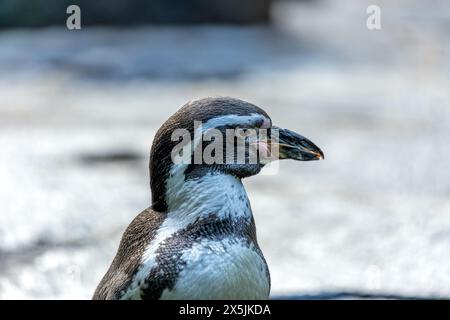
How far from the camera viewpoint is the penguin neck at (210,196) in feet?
8.23

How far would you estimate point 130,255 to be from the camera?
2619mm

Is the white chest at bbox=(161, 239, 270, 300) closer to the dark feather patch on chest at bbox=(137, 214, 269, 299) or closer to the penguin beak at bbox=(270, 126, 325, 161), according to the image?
the dark feather patch on chest at bbox=(137, 214, 269, 299)

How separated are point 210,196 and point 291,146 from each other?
27 cm

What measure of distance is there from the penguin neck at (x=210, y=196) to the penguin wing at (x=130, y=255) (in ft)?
0.36

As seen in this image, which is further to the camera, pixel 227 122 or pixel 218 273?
pixel 227 122

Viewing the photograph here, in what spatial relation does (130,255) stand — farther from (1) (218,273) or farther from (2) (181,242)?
(1) (218,273)

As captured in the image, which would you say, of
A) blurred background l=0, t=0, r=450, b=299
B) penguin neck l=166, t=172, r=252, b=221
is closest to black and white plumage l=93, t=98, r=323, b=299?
penguin neck l=166, t=172, r=252, b=221

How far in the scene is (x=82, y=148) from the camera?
6.84 metres

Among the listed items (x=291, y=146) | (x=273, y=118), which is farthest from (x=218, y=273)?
(x=273, y=118)

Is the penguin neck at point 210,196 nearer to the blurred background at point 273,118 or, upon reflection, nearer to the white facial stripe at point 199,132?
the white facial stripe at point 199,132

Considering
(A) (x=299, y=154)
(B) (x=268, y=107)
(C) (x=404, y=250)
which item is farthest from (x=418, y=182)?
(A) (x=299, y=154)

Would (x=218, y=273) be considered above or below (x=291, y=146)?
below
